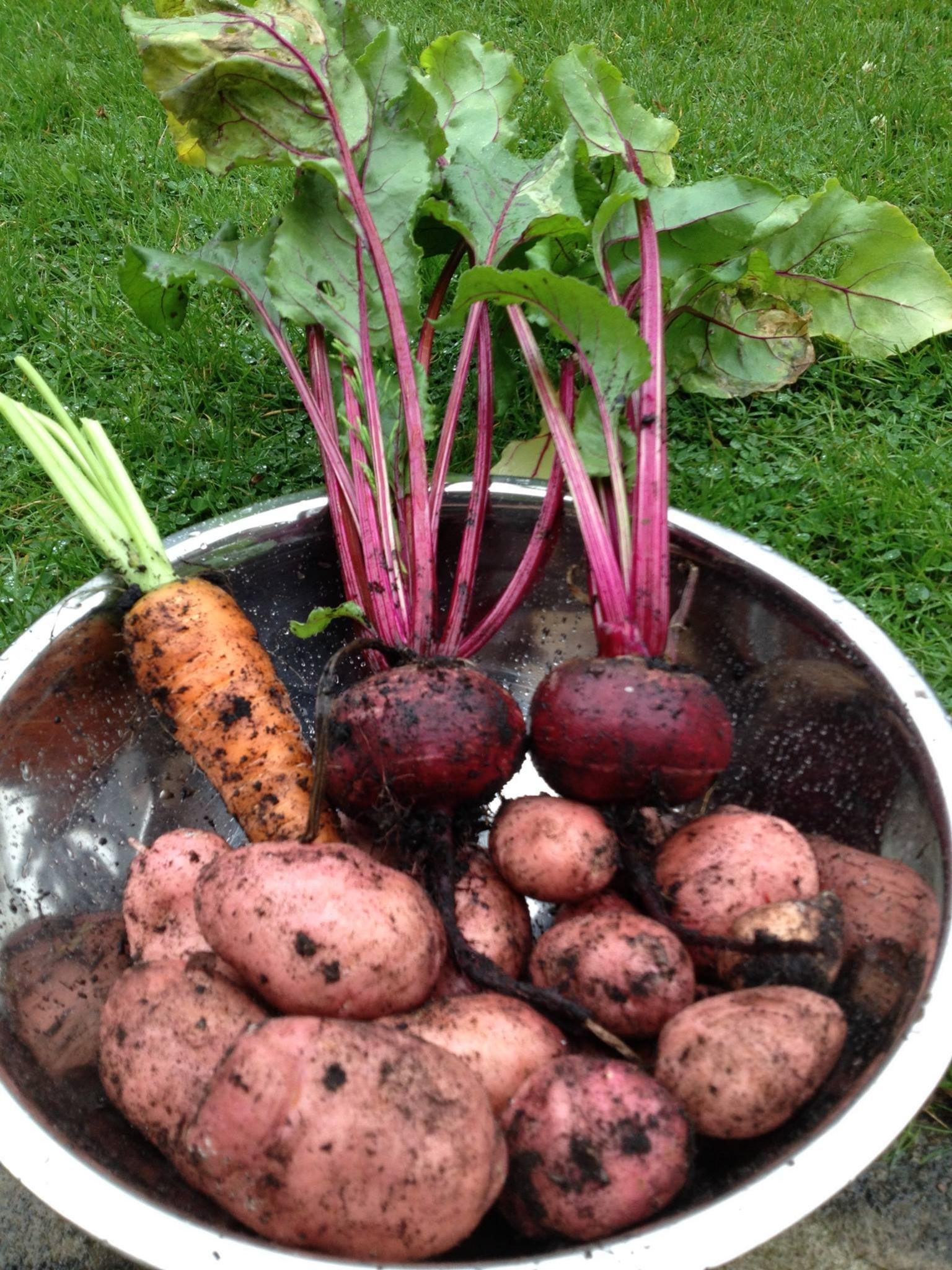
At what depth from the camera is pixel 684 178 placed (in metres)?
3.17

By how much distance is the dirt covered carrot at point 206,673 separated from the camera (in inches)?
62.2

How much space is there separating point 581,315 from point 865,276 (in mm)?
800

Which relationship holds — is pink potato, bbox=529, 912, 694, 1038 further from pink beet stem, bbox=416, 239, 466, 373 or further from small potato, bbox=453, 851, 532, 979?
pink beet stem, bbox=416, 239, 466, 373

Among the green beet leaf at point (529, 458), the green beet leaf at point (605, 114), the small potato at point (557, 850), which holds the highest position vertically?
Answer: the green beet leaf at point (605, 114)

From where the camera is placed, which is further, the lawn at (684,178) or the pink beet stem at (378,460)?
the lawn at (684,178)

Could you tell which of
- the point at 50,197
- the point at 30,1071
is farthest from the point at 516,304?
the point at 50,197

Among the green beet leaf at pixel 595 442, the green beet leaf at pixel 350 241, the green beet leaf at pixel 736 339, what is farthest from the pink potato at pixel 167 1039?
the green beet leaf at pixel 736 339

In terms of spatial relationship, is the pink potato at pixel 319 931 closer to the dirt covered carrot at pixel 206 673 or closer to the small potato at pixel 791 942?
the dirt covered carrot at pixel 206 673

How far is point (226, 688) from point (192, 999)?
589 millimetres

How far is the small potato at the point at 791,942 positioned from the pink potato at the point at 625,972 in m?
0.07

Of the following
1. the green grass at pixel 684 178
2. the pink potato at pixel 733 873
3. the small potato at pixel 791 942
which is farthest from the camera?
the green grass at pixel 684 178

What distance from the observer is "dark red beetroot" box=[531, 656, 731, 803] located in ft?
4.48

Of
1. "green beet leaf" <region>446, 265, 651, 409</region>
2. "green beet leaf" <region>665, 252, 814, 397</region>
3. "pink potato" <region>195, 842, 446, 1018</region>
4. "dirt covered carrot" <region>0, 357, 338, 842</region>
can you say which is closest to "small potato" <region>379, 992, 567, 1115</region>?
Answer: "pink potato" <region>195, 842, 446, 1018</region>

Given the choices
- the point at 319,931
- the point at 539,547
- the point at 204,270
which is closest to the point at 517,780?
the point at 539,547
